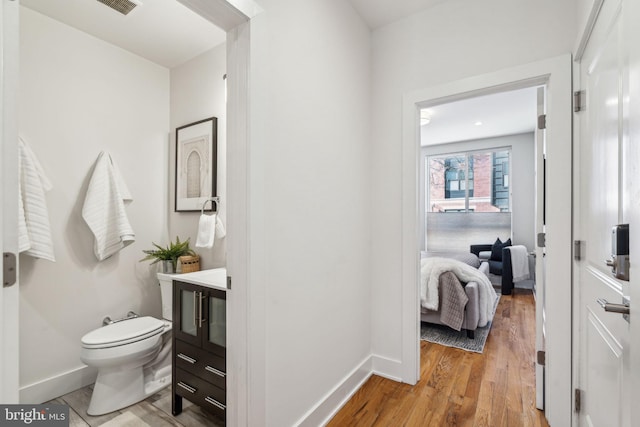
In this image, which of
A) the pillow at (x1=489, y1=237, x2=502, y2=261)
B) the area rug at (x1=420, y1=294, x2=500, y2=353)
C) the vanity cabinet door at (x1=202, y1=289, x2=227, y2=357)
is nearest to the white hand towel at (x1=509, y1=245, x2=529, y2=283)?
the pillow at (x1=489, y1=237, x2=502, y2=261)

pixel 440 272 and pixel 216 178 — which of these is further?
pixel 440 272

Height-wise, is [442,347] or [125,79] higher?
[125,79]

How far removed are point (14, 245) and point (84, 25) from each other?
2352 millimetres

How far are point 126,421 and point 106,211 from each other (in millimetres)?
1454

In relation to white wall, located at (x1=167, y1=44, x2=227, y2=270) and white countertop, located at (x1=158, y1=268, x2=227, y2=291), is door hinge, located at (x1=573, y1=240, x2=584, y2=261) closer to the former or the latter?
white countertop, located at (x1=158, y1=268, x2=227, y2=291)

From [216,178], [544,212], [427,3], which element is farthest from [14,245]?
[427,3]

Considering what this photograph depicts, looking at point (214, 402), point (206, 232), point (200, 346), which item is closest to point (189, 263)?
point (206, 232)

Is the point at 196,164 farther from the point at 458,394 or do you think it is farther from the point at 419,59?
the point at 458,394

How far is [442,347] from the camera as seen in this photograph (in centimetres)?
279

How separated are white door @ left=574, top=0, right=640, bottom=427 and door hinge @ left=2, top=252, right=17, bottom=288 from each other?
1.45 m

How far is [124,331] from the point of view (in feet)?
6.68

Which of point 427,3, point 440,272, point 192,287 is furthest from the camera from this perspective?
point 440,272

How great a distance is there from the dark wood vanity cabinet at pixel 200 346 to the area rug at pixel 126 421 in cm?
19

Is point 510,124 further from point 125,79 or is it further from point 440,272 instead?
point 125,79
